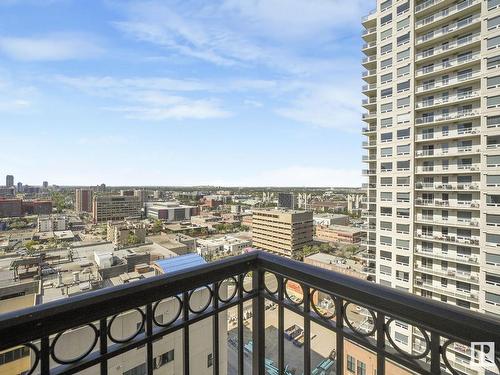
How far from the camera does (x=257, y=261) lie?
140cm

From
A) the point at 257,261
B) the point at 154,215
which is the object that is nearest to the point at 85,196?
the point at 154,215

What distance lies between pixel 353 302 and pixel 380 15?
15.5 meters

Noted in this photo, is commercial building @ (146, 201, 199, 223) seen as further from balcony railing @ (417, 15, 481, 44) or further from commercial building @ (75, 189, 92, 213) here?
balcony railing @ (417, 15, 481, 44)

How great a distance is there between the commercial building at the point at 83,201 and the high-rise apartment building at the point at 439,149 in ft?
241

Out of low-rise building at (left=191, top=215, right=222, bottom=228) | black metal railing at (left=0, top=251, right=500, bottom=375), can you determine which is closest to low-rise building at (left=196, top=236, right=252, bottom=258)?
low-rise building at (left=191, top=215, right=222, bottom=228)

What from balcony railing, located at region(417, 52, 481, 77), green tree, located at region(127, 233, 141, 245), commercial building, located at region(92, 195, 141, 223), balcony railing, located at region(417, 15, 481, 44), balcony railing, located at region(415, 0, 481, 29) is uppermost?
balcony railing, located at region(415, 0, 481, 29)

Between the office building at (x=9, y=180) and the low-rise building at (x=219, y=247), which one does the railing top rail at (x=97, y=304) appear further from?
the office building at (x=9, y=180)

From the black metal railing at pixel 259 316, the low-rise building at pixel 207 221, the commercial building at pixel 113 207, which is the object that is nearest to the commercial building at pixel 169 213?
the commercial building at pixel 113 207

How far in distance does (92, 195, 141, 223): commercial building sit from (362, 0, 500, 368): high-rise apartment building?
56.1 m

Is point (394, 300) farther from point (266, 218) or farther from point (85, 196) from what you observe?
point (85, 196)

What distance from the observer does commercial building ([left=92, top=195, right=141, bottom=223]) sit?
56344 mm

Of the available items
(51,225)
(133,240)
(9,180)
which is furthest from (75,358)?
(9,180)

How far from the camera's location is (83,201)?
229 feet

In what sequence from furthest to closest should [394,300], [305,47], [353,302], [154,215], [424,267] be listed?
[154,215], [424,267], [305,47], [353,302], [394,300]
